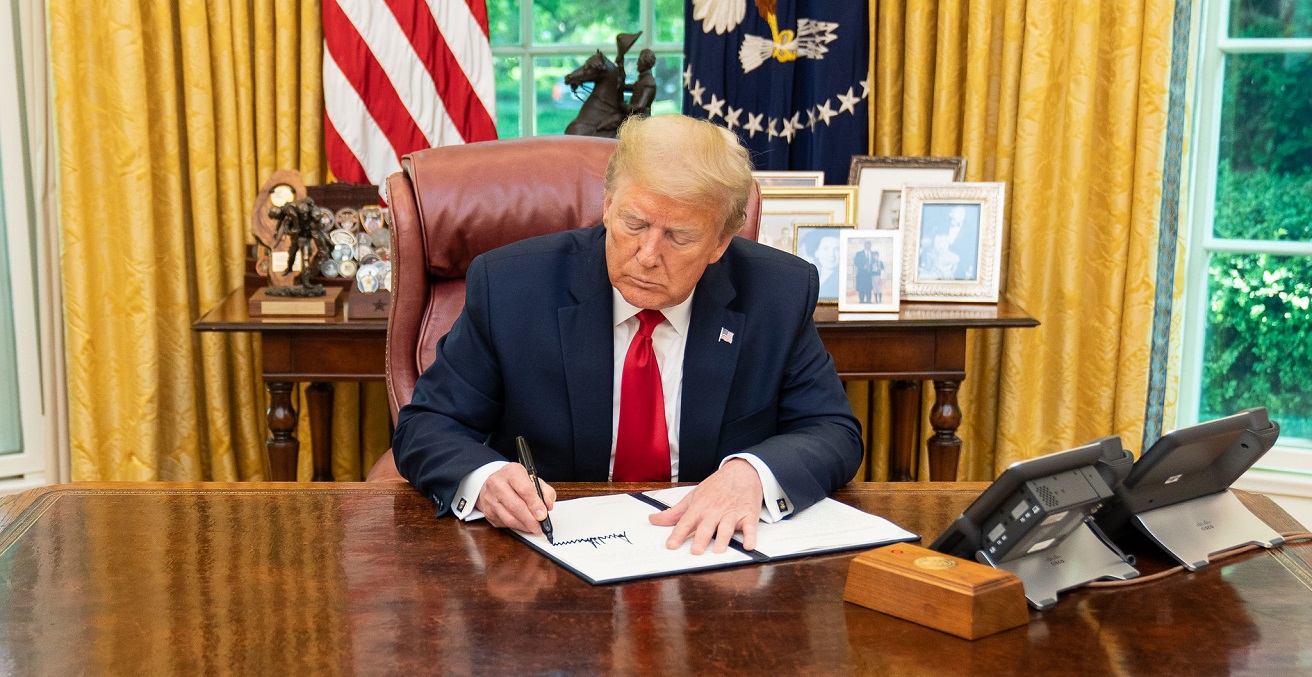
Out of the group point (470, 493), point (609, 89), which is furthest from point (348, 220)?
point (470, 493)

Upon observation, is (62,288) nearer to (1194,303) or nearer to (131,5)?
(131,5)

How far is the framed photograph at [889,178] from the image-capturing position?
3076mm

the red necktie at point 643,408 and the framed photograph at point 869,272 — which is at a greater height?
the framed photograph at point 869,272

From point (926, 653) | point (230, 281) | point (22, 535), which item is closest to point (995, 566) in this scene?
point (926, 653)

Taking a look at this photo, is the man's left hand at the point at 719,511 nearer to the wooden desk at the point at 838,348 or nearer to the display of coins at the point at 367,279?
the wooden desk at the point at 838,348

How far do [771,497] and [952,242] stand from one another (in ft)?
5.26

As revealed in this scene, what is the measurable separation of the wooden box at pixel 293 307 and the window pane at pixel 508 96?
40.2 inches

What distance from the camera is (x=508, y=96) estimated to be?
360 cm

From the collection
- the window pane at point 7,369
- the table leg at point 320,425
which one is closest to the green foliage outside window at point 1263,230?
the table leg at point 320,425

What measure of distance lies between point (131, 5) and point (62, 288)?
2.64 ft

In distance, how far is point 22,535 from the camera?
1441 millimetres

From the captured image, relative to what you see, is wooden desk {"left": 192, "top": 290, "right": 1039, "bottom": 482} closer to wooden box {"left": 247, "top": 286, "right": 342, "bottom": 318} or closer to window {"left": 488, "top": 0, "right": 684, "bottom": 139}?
wooden box {"left": 247, "top": 286, "right": 342, "bottom": 318}

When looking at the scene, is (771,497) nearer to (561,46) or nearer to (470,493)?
(470,493)
